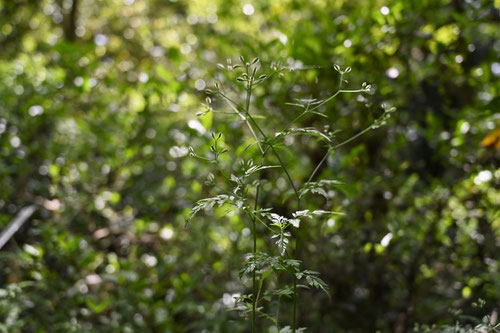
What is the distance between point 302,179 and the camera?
2.47 meters

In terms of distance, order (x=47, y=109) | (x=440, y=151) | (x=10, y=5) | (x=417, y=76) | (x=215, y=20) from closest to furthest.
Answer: (x=440, y=151) < (x=417, y=76) < (x=47, y=109) < (x=215, y=20) < (x=10, y=5)

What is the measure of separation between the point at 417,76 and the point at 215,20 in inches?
69.7

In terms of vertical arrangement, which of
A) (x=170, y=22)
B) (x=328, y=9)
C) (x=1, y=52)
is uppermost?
(x=328, y=9)

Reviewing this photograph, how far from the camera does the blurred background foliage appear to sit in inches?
85.1

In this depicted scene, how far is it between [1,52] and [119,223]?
372cm

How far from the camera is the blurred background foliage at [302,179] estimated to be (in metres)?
2.16

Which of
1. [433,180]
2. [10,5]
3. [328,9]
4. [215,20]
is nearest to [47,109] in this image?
[215,20]

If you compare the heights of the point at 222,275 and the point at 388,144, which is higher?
the point at 388,144

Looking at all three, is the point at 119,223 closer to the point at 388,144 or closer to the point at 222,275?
the point at 222,275

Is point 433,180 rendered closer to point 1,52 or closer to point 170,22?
point 170,22

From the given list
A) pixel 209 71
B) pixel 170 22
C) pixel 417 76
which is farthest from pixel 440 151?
pixel 170 22

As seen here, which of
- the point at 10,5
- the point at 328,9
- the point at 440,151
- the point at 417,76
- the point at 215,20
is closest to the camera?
the point at 440,151

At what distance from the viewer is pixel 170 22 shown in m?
4.63

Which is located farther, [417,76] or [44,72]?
[44,72]
